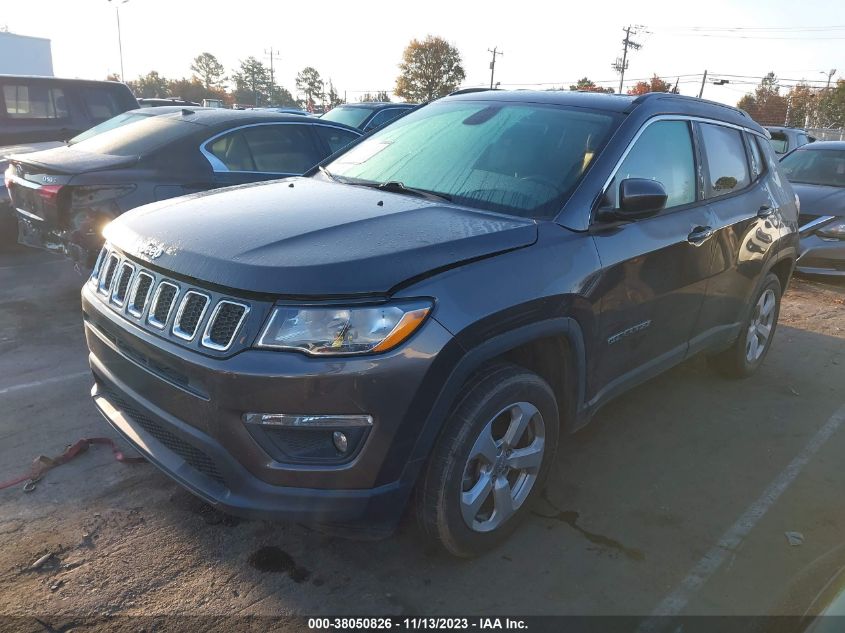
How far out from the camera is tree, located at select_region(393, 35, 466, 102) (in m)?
67.6

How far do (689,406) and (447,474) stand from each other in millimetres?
2631

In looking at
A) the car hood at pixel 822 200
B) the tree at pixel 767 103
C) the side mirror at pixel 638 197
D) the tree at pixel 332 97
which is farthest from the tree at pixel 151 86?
the side mirror at pixel 638 197

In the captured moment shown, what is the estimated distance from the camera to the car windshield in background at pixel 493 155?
9.99ft

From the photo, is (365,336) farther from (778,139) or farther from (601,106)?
(778,139)

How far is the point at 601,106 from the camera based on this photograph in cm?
339

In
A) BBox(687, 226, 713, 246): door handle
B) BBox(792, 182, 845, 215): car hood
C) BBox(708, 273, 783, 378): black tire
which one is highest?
BBox(687, 226, 713, 246): door handle

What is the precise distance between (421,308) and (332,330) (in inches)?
12.3

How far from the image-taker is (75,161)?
5500 mm

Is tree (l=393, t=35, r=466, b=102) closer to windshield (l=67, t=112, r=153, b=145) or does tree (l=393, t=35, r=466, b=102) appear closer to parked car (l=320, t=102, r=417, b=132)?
parked car (l=320, t=102, r=417, b=132)

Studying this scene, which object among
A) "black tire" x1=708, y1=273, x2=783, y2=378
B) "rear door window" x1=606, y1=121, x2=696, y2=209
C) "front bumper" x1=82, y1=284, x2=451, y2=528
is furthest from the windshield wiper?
"black tire" x1=708, y1=273, x2=783, y2=378

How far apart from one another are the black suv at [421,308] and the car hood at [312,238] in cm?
1

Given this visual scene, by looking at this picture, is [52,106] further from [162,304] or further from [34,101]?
[162,304]

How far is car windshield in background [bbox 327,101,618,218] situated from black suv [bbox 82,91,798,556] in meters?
0.01

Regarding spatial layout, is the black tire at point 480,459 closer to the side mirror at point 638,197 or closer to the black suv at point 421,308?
the black suv at point 421,308
